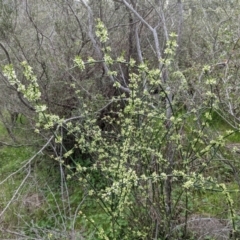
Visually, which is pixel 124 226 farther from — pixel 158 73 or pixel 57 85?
pixel 57 85

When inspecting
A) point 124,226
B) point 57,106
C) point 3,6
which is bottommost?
point 124,226

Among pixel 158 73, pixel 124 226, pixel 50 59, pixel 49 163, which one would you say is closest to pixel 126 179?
pixel 158 73

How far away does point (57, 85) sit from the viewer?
5047 millimetres

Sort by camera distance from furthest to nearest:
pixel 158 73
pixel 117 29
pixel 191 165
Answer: pixel 117 29 → pixel 191 165 → pixel 158 73

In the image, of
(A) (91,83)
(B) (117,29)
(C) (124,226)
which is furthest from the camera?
(B) (117,29)

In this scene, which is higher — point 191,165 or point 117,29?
point 117,29

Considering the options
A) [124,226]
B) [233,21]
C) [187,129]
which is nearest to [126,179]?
[124,226]

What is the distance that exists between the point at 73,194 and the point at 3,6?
2597 mm

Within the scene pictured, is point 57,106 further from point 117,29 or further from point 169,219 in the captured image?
point 169,219

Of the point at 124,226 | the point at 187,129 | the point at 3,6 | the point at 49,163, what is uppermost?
the point at 3,6

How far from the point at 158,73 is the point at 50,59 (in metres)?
2.66

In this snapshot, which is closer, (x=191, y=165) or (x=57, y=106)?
(x=191, y=165)

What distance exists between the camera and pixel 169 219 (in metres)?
3.24

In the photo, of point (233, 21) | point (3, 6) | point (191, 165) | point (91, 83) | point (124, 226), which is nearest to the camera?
point (191, 165)
